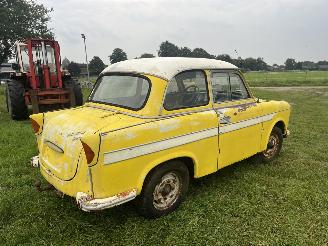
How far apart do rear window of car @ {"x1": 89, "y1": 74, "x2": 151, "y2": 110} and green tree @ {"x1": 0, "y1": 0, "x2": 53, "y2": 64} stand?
874 inches

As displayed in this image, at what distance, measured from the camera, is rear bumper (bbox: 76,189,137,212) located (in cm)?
336

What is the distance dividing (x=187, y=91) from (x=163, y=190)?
1379mm

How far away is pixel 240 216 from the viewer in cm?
423

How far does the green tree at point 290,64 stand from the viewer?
333 ft

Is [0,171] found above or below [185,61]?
below

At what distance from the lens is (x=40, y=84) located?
448 inches

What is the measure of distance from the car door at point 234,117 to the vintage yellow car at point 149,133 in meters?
0.02

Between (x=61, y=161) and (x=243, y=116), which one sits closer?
(x=61, y=161)

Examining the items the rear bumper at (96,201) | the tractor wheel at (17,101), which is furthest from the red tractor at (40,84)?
the rear bumper at (96,201)

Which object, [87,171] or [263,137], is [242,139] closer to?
[263,137]

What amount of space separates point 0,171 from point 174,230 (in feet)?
11.5

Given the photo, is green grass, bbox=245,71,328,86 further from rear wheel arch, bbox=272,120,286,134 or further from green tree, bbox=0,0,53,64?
green tree, bbox=0,0,53,64

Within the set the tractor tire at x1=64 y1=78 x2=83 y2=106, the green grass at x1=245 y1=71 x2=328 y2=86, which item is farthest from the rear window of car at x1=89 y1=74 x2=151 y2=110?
the green grass at x1=245 y1=71 x2=328 y2=86

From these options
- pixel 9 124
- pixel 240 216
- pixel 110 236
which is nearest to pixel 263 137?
pixel 240 216
